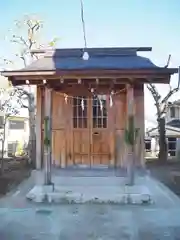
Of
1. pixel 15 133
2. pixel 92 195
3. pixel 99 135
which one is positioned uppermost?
pixel 15 133

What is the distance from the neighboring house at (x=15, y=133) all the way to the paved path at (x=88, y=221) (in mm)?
21354

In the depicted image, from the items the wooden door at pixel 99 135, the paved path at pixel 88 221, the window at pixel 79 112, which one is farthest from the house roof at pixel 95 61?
the paved path at pixel 88 221

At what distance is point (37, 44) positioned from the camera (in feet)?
56.9

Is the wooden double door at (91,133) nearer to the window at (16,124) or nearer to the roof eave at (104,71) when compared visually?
the roof eave at (104,71)

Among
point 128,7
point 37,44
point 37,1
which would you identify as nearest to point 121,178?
point 128,7

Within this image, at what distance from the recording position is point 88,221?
671 centimetres

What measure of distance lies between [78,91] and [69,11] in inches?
132

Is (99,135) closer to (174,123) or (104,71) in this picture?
(104,71)

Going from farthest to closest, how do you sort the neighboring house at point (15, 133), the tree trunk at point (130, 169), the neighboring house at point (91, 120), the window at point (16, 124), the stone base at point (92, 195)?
the window at point (16, 124)
the neighboring house at point (15, 133)
the neighboring house at point (91, 120)
the tree trunk at point (130, 169)
the stone base at point (92, 195)

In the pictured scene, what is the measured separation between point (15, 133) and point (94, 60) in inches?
908

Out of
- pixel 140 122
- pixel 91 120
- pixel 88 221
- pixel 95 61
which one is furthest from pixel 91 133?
pixel 88 221

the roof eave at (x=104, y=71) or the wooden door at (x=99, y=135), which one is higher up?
the roof eave at (x=104, y=71)

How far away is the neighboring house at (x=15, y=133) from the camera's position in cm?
2958

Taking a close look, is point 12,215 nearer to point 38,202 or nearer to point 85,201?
point 38,202
